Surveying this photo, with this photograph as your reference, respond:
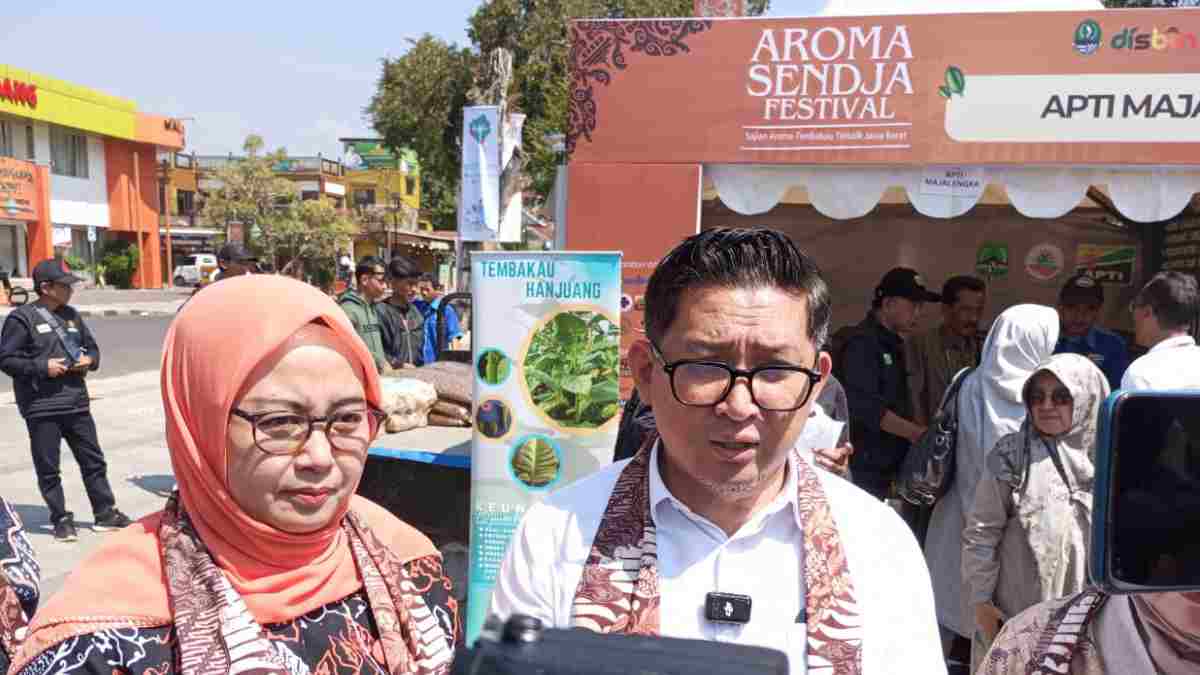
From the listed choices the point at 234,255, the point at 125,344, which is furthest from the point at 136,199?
the point at 234,255

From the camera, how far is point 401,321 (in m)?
6.48

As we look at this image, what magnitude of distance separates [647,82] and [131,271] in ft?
127

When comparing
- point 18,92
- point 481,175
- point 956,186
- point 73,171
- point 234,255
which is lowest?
point 234,255

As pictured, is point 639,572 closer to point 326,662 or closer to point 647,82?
point 326,662

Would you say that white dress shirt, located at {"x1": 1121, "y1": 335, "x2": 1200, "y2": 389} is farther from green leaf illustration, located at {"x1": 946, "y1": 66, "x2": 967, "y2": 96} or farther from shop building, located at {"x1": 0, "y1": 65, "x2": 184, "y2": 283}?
shop building, located at {"x1": 0, "y1": 65, "x2": 184, "y2": 283}

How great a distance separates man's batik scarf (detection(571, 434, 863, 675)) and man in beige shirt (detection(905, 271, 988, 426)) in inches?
160

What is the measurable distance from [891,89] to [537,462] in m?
2.83

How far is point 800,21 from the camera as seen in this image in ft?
15.4

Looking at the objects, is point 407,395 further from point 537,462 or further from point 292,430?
point 292,430

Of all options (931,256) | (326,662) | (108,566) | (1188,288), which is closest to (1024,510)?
(1188,288)

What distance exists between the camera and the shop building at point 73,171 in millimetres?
31766

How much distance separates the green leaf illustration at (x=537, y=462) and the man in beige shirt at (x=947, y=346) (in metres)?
2.38

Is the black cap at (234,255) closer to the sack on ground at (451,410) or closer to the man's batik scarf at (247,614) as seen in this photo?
the sack on ground at (451,410)

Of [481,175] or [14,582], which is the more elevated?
[481,175]
